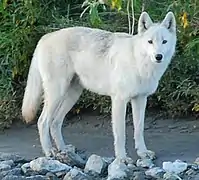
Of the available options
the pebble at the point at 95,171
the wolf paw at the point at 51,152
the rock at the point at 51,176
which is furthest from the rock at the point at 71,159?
the rock at the point at 51,176

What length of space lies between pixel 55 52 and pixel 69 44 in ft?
0.55

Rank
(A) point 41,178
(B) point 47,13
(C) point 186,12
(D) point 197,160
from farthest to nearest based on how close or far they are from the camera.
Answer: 1. (B) point 47,13
2. (C) point 186,12
3. (D) point 197,160
4. (A) point 41,178

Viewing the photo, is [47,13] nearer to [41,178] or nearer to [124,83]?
[124,83]

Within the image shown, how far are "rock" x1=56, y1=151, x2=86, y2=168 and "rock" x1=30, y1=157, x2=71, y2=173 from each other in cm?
23

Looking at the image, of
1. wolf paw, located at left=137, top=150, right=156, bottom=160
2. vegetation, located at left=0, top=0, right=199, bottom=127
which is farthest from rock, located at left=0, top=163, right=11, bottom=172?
vegetation, located at left=0, top=0, right=199, bottom=127

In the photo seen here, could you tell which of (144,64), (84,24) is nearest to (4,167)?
(144,64)

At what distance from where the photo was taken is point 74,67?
279 inches

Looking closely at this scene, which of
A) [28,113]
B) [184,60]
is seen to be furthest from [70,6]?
[28,113]

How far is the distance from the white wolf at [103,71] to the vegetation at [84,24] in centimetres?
115

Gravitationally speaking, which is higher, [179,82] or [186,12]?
[186,12]

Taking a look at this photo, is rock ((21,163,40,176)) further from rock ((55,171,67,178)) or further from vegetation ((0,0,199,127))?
vegetation ((0,0,199,127))

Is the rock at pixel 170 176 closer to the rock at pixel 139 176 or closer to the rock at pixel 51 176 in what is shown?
the rock at pixel 139 176

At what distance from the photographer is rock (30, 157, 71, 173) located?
6.14m

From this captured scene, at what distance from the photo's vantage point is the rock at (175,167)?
20.1 ft
